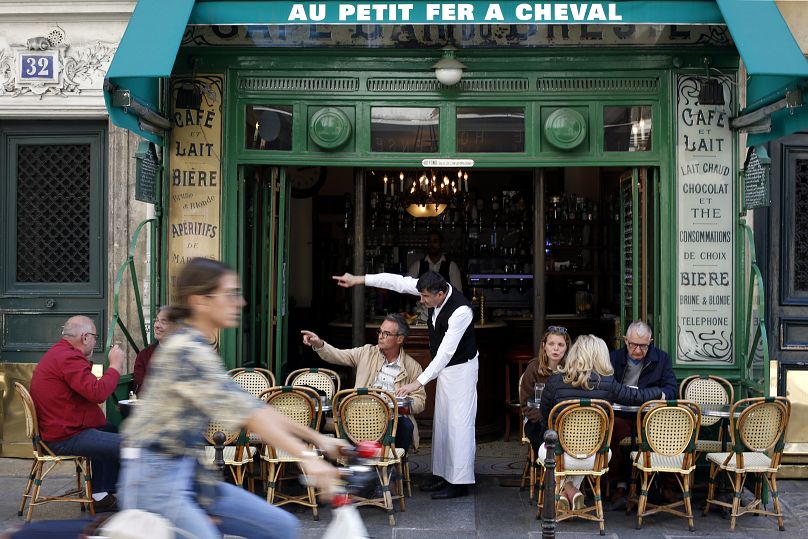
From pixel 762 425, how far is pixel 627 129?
2.93 m

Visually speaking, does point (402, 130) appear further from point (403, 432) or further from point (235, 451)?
point (235, 451)

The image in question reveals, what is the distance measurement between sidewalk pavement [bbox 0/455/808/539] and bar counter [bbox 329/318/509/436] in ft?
6.93

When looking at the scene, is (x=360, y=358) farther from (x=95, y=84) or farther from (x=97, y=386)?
(x=95, y=84)

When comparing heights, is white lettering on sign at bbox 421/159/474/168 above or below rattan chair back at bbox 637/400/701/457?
above

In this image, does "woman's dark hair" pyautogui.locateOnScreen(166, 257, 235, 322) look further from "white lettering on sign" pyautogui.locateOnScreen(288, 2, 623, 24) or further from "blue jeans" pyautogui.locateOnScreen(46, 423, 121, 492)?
"white lettering on sign" pyautogui.locateOnScreen(288, 2, 623, 24)

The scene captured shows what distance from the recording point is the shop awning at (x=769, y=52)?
7078 mm

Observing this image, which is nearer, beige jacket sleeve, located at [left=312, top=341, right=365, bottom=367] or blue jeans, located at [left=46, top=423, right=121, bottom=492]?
blue jeans, located at [left=46, top=423, right=121, bottom=492]

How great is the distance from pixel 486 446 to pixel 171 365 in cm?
712

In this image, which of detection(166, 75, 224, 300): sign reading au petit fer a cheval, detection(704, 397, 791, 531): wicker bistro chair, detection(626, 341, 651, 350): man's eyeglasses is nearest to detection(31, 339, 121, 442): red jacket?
detection(166, 75, 224, 300): sign reading au petit fer a cheval

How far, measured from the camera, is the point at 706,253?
28.6 feet

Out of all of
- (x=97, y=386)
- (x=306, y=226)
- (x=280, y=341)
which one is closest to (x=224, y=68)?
(x=280, y=341)

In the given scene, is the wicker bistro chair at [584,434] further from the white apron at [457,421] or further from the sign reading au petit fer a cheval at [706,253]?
the sign reading au petit fer a cheval at [706,253]

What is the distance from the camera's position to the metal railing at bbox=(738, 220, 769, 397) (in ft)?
26.2

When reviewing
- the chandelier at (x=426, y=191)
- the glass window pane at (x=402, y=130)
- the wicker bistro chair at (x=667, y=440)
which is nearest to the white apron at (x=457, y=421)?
the wicker bistro chair at (x=667, y=440)
